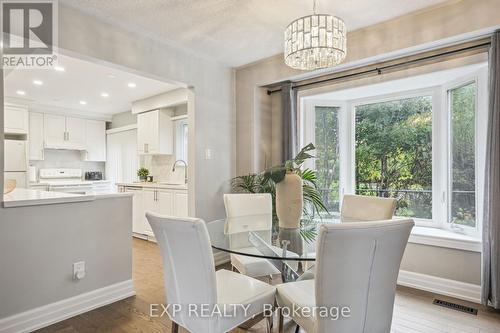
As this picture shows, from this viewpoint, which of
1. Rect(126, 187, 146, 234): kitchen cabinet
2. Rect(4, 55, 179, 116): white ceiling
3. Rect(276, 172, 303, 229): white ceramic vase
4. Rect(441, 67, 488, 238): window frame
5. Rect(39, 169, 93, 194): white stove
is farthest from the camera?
Rect(39, 169, 93, 194): white stove

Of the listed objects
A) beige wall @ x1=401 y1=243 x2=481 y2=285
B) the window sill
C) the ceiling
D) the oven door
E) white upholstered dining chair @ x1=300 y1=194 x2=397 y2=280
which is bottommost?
beige wall @ x1=401 y1=243 x2=481 y2=285

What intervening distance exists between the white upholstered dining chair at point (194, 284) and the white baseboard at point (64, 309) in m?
1.25

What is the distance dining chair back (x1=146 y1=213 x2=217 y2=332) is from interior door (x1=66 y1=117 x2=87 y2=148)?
6003 millimetres

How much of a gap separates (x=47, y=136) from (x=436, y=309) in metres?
6.99

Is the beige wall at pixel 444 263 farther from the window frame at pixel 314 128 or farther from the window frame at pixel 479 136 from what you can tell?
the window frame at pixel 314 128

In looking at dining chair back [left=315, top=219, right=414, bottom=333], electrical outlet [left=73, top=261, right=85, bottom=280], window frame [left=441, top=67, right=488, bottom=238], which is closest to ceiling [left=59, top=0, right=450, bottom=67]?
window frame [left=441, top=67, right=488, bottom=238]

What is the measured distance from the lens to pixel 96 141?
22.5ft

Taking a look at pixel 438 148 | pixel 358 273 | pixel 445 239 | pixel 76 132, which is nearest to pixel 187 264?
pixel 358 273

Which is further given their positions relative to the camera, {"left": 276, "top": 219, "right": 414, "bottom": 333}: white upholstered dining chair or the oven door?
the oven door

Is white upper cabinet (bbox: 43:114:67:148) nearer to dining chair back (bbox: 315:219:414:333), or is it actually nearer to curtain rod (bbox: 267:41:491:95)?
curtain rod (bbox: 267:41:491:95)

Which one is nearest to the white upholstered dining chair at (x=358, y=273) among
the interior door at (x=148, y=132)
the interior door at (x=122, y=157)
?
the interior door at (x=148, y=132)

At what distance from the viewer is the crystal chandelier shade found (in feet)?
6.16

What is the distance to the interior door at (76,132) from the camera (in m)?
6.36

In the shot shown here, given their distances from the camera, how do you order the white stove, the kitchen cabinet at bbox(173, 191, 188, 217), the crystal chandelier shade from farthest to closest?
the white stove → the kitchen cabinet at bbox(173, 191, 188, 217) → the crystal chandelier shade
